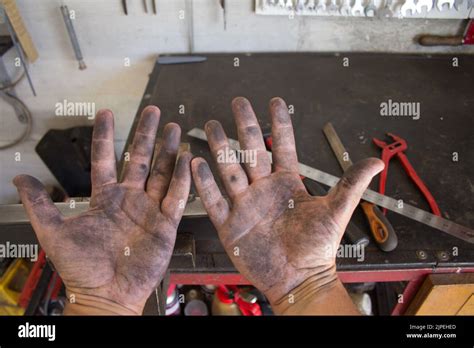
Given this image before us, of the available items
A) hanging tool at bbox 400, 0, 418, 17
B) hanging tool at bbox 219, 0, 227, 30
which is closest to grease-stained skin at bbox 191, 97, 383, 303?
hanging tool at bbox 219, 0, 227, 30

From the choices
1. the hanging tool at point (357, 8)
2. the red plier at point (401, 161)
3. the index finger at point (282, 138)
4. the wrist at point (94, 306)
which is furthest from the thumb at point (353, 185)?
the hanging tool at point (357, 8)

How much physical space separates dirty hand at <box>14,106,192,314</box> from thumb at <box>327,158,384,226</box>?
9.7 inches

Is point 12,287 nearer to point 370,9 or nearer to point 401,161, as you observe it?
point 401,161

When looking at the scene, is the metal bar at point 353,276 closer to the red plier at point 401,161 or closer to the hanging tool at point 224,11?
the red plier at point 401,161

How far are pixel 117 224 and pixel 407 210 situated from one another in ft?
1.84

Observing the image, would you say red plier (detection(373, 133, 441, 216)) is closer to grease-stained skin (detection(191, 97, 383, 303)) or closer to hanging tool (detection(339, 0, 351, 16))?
grease-stained skin (detection(191, 97, 383, 303))

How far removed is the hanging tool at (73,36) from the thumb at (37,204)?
2.16 feet

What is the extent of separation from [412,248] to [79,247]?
0.59 m

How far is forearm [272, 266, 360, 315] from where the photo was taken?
0.62 m

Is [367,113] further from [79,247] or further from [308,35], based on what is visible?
[79,247]

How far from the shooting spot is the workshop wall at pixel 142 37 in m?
1.09

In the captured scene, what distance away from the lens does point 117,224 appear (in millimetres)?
648

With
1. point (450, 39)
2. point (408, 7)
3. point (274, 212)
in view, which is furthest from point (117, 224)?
point (450, 39)
